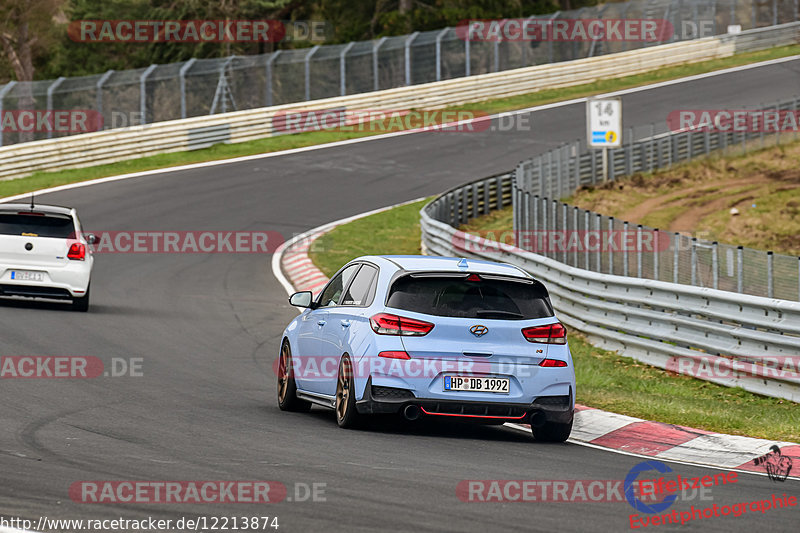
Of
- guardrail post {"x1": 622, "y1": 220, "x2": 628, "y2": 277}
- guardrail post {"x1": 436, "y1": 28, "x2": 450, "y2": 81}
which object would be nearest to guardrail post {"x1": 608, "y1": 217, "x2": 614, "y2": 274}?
guardrail post {"x1": 622, "y1": 220, "x2": 628, "y2": 277}

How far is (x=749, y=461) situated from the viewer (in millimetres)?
9656

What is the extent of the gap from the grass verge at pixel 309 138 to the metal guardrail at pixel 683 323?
62.3 feet

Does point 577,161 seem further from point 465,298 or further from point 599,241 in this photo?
point 465,298

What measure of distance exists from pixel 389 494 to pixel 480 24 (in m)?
45.8

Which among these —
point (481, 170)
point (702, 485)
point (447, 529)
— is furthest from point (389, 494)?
point (481, 170)

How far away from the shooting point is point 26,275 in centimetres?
1914

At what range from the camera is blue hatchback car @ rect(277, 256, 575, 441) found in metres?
10.1

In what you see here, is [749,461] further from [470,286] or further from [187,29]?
[187,29]

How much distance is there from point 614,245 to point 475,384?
334 inches

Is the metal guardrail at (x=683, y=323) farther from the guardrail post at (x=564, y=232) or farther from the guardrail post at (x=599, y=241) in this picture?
the guardrail post at (x=564, y=232)

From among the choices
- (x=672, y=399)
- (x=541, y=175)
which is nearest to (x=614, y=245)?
(x=672, y=399)

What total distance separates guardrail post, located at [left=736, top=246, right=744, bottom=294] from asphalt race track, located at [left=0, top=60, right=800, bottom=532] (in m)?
4.57

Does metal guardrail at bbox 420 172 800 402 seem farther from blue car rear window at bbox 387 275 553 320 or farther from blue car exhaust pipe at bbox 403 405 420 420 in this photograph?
blue car exhaust pipe at bbox 403 405 420 420

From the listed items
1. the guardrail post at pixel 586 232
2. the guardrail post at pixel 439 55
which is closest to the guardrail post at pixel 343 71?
the guardrail post at pixel 439 55
